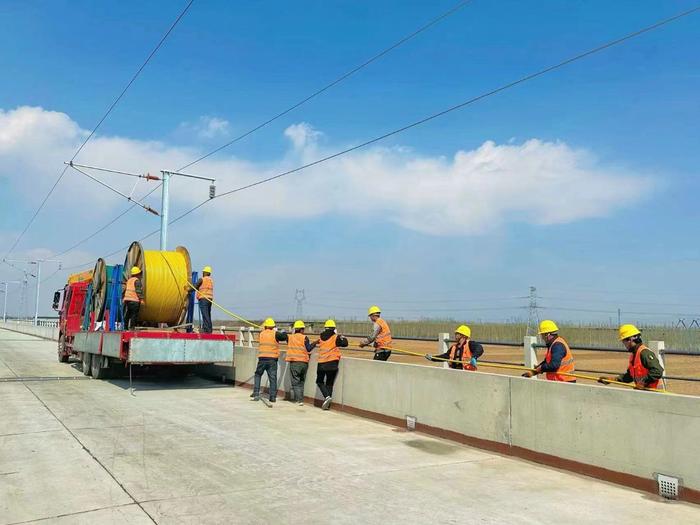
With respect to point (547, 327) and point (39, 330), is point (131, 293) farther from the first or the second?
point (39, 330)

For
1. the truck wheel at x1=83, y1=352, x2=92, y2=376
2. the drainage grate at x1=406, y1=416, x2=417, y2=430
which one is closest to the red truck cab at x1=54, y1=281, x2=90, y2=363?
the truck wheel at x1=83, y1=352, x2=92, y2=376

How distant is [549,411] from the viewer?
739 cm

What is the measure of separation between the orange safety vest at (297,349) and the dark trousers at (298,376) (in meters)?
0.09

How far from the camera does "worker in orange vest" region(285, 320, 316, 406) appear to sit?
40.1ft

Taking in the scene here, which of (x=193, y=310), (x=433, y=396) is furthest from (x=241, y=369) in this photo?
(x=433, y=396)

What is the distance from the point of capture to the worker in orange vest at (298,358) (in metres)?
12.2

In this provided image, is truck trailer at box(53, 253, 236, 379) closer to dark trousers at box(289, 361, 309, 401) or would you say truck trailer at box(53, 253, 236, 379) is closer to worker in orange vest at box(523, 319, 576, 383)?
dark trousers at box(289, 361, 309, 401)

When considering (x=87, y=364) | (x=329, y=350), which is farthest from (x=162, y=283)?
(x=329, y=350)

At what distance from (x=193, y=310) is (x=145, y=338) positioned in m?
2.46

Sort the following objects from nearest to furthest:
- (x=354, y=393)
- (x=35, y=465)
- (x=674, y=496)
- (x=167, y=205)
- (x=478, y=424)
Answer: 1. (x=674, y=496)
2. (x=35, y=465)
3. (x=478, y=424)
4. (x=354, y=393)
5. (x=167, y=205)

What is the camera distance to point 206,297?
15.0 meters

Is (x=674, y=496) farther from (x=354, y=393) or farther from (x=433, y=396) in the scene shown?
(x=354, y=393)

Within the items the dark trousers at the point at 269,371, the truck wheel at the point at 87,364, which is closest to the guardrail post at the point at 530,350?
the dark trousers at the point at 269,371

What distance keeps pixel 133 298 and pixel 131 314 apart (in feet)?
1.80
